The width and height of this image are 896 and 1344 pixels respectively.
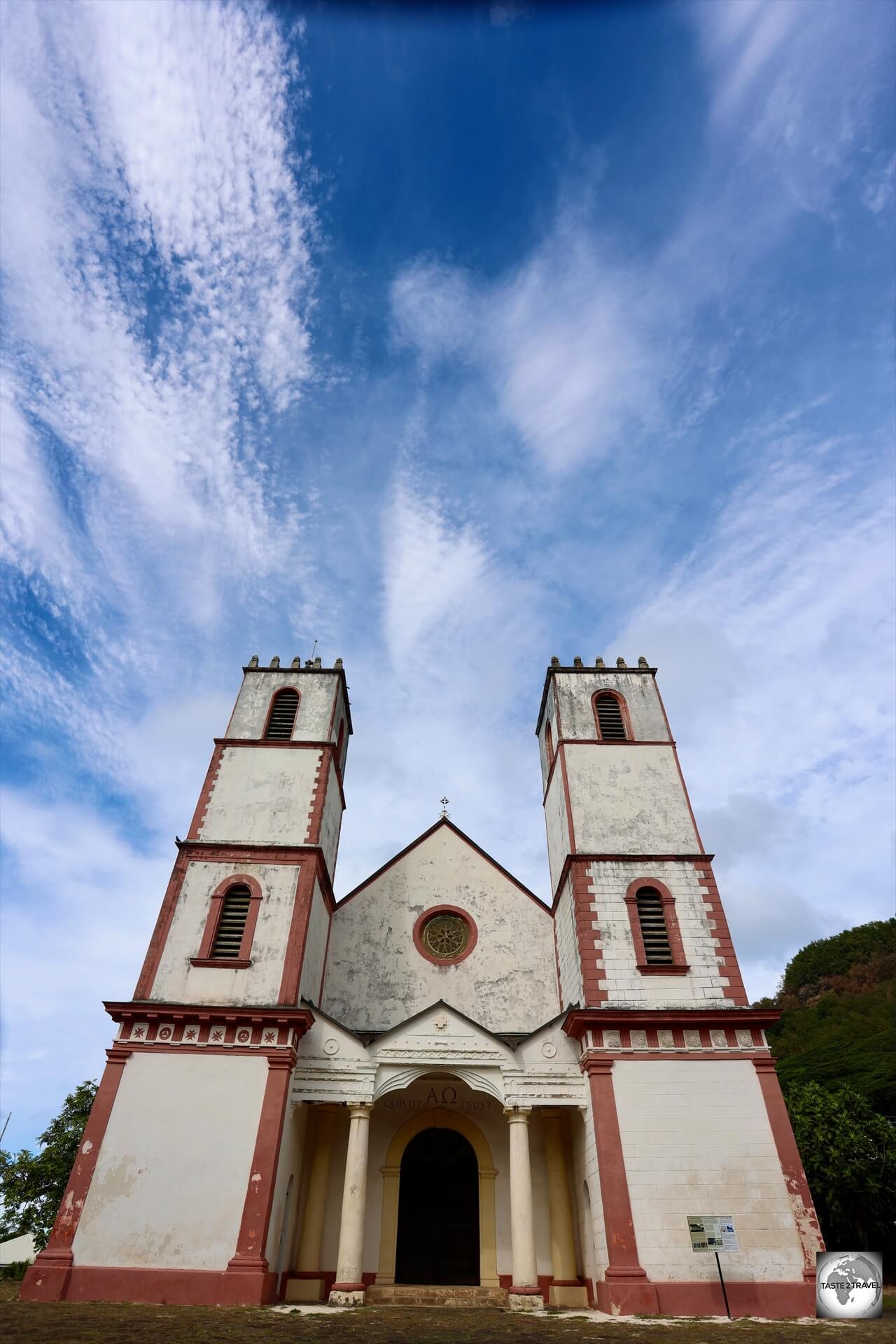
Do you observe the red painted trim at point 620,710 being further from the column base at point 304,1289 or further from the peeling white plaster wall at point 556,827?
the column base at point 304,1289

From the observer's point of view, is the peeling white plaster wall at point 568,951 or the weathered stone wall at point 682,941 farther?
the peeling white plaster wall at point 568,951

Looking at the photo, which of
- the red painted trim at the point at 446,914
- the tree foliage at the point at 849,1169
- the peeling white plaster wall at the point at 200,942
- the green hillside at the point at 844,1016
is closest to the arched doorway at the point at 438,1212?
the red painted trim at the point at 446,914

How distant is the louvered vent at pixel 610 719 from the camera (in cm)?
2059

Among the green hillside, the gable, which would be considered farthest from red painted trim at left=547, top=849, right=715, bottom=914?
the green hillside

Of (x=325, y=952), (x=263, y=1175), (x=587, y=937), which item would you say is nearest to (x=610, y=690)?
(x=587, y=937)

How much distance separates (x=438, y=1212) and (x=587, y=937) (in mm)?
6657

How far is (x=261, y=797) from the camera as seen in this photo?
1889 centimetres

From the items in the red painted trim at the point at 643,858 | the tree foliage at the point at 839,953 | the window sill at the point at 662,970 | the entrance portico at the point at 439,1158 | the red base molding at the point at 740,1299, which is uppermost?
the tree foliage at the point at 839,953

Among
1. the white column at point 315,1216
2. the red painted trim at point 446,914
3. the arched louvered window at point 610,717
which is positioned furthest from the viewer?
the arched louvered window at point 610,717

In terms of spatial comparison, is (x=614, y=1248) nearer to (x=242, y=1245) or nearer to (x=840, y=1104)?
(x=242, y=1245)

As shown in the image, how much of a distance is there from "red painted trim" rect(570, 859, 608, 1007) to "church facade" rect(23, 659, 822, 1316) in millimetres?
48

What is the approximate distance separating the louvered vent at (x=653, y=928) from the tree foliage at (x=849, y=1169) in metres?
15.2

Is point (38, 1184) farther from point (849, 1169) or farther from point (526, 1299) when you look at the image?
point (849, 1169)

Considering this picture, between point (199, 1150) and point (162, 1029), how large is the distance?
233 cm
